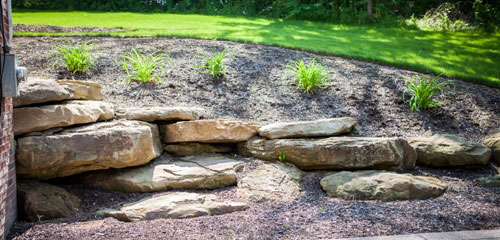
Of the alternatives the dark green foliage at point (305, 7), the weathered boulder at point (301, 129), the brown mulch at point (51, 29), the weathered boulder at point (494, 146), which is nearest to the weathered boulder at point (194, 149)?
the weathered boulder at point (301, 129)

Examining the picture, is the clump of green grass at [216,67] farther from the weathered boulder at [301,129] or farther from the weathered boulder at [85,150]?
the weathered boulder at [85,150]

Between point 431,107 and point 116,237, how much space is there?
445 centimetres

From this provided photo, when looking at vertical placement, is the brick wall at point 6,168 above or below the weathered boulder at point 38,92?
below

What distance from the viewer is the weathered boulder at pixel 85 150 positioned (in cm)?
336

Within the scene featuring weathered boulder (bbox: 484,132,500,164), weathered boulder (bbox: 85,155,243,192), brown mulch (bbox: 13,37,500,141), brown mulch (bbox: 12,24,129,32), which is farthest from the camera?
brown mulch (bbox: 12,24,129,32)

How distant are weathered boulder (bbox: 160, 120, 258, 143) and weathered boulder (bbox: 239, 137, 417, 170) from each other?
1.03 feet

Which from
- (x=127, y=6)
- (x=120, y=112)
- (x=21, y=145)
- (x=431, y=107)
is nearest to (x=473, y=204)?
(x=431, y=107)

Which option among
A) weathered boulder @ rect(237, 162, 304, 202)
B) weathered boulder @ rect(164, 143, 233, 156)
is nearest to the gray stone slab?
weathered boulder @ rect(237, 162, 304, 202)

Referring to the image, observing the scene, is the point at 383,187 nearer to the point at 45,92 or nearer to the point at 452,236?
the point at 452,236

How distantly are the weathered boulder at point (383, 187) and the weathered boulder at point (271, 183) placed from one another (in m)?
0.35

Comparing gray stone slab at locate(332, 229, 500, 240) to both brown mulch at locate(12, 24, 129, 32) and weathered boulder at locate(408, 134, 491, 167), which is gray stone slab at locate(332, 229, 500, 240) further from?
brown mulch at locate(12, 24, 129, 32)

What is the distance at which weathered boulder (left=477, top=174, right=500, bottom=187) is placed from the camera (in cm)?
401

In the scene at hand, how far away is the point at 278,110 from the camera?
507cm

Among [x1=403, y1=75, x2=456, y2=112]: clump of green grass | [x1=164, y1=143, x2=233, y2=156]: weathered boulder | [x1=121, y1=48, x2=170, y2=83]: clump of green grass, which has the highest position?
[x1=121, y1=48, x2=170, y2=83]: clump of green grass
